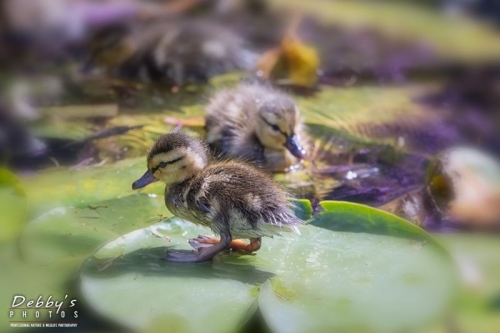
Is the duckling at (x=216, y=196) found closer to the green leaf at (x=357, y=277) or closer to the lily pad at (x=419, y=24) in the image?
the green leaf at (x=357, y=277)

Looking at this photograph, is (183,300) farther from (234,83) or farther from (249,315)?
(234,83)

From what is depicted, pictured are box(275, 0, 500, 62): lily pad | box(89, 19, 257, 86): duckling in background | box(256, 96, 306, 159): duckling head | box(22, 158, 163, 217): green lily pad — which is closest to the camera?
box(22, 158, 163, 217): green lily pad

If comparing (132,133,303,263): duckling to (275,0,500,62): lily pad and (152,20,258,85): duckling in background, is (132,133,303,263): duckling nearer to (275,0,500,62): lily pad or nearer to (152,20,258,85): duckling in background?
(152,20,258,85): duckling in background

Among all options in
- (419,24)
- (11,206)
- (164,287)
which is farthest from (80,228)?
(419,24)

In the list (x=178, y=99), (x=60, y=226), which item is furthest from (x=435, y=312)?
(x=178, y=99)

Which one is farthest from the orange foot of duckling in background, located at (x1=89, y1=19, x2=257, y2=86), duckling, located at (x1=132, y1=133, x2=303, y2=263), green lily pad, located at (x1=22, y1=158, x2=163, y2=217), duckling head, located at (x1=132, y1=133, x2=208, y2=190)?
duckling in background, located at (x1=89, y1=19, x2=257, y2=86)

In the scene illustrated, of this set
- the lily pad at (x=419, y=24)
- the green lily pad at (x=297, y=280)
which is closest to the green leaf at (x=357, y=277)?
the green lily pad at (x=297, y=280)
